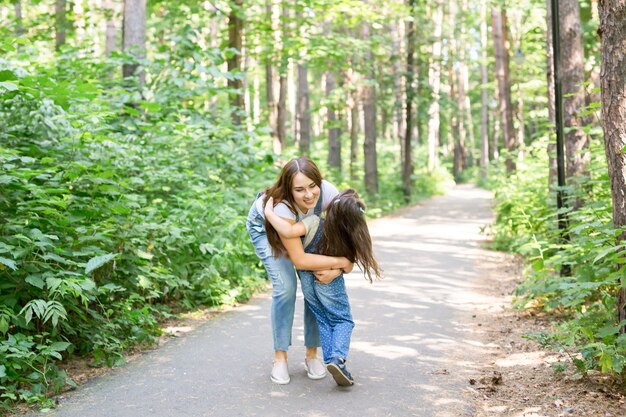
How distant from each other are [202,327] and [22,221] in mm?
2315

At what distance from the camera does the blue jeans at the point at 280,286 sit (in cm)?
470

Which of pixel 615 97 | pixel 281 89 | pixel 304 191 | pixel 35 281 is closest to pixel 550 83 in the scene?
pixel 615 97

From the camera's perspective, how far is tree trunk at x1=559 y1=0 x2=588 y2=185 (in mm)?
8523

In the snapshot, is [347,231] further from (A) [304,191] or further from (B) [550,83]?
(B) [550,83]

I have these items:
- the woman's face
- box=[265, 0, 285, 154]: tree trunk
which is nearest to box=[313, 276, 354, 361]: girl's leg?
the woman's face

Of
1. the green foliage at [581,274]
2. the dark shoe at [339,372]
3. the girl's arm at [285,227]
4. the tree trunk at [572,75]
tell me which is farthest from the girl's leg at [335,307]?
the tree trunk at [572,75]

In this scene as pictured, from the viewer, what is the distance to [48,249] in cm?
518

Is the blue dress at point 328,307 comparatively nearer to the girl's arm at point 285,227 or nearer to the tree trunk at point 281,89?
the girl's arm at point 285,227

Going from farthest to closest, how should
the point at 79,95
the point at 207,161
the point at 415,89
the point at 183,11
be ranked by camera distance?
the point at 415,89 < the point at 183,11 < the point at 207,161 < the point at 79,95

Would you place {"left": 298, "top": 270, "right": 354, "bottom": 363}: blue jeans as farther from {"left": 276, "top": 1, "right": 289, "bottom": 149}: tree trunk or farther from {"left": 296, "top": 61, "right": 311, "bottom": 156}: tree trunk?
{"left": 296, "top": 61, "right": 311, "bottom": 156}: tree trunk

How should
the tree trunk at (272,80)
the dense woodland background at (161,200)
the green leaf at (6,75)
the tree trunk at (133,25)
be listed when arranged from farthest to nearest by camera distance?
the tree trunk at (272,80) → the tree trunk at (133,25) → the green leaf at (6,75) → the dense woodland background at (161,200)

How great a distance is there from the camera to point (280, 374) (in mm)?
4754

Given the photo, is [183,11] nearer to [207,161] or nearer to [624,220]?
[207,161]

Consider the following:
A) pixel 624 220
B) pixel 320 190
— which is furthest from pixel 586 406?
pixel 320 190
